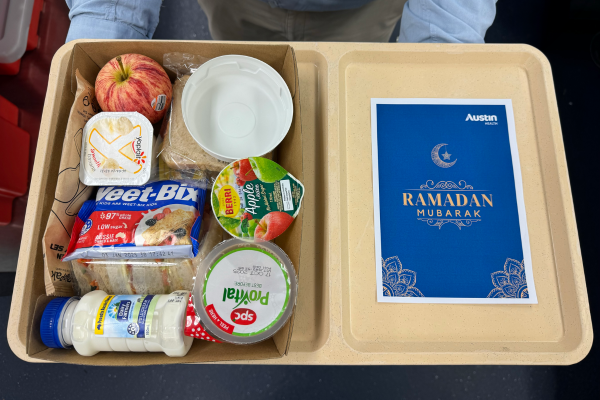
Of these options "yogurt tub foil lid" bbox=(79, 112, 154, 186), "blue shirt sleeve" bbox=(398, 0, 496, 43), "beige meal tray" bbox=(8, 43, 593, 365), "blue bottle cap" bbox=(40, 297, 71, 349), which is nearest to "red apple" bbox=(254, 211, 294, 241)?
"beige meal tray" bbox=(8, 43, 593, 365)

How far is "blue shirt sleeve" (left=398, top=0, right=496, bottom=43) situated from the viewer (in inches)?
31.9

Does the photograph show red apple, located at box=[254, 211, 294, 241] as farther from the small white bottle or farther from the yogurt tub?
the small white bottle

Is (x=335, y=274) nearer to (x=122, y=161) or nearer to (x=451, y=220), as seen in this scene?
(x=451, y=220)

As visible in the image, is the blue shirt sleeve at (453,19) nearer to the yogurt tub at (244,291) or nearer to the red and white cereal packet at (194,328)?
the yogurt tub at (244,291)

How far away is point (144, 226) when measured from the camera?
64 cm

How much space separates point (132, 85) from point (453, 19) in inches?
26.8

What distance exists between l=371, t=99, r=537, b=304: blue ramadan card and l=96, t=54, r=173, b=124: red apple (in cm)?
43

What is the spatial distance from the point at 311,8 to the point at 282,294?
26.6 inches

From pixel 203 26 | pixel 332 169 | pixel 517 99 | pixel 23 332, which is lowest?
pixel 23 332

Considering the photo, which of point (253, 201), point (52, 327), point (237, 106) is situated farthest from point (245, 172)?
point (52, 327)

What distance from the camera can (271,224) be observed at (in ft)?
2.03

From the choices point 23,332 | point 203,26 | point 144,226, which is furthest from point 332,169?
point 203,26

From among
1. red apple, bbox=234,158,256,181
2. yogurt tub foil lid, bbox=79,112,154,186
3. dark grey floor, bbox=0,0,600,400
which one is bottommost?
dark grey floor, bbox=0,0,600,400

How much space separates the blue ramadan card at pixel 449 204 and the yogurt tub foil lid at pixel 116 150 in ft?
1.46
